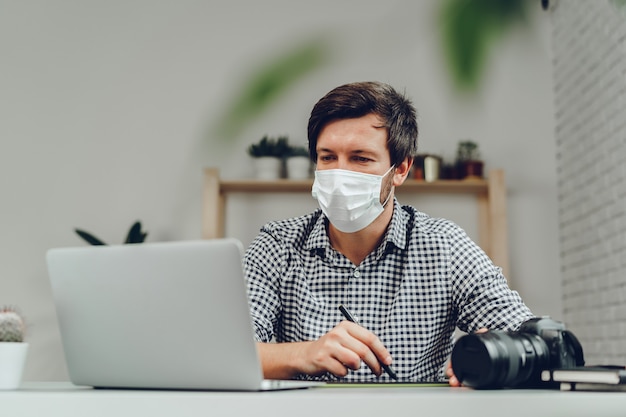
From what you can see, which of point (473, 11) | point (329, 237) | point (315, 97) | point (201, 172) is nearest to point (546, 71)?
point (315, 97)

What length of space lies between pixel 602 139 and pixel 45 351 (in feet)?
8.36

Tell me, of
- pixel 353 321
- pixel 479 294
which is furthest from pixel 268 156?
pixel 353 321

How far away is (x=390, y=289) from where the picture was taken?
5.23ft

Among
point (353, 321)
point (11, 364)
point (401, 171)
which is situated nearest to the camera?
point (11, 364)

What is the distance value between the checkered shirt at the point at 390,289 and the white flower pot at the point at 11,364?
0.70m

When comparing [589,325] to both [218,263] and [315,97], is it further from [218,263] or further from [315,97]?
[218,263]

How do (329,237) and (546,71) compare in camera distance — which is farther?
(546,71)

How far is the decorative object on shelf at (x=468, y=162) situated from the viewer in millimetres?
3238

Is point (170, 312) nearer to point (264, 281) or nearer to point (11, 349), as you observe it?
point (11, 349)

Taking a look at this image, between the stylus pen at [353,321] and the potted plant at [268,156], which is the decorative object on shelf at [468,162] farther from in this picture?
the stylus pen at [353,321]

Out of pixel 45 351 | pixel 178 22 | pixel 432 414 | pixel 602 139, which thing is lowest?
pixel 45 351

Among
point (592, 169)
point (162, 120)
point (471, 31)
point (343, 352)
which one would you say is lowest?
point (343, 352)

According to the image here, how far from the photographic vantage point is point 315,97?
11.6 ft

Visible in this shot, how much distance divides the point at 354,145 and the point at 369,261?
255 millimetres
